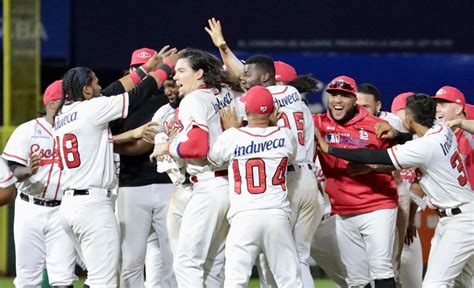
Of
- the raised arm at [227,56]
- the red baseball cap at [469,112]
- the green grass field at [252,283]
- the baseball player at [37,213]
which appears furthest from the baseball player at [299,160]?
the green grass field at [252,283]

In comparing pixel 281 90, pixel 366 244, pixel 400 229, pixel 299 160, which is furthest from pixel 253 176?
pixel 400 229

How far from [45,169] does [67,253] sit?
65 cm

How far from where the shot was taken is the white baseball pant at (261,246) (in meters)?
7.94

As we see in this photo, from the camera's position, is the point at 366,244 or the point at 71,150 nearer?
the point at 71,150

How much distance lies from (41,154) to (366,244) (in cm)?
251

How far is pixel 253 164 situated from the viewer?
7.98m

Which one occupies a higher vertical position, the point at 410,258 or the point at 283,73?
the point at 283,73

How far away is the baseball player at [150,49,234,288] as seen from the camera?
8023 mm

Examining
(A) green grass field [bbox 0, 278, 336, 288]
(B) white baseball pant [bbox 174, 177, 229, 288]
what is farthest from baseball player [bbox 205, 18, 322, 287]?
(A) green grass field [bbox 0, 278, 336, 288]

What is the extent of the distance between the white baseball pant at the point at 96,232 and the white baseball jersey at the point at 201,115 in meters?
0.64

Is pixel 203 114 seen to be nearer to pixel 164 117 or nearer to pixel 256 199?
pixel 256 199

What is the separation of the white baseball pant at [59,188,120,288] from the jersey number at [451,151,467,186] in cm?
237

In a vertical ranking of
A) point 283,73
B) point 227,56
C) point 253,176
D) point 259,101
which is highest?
point 227,56

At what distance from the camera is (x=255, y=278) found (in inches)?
486
